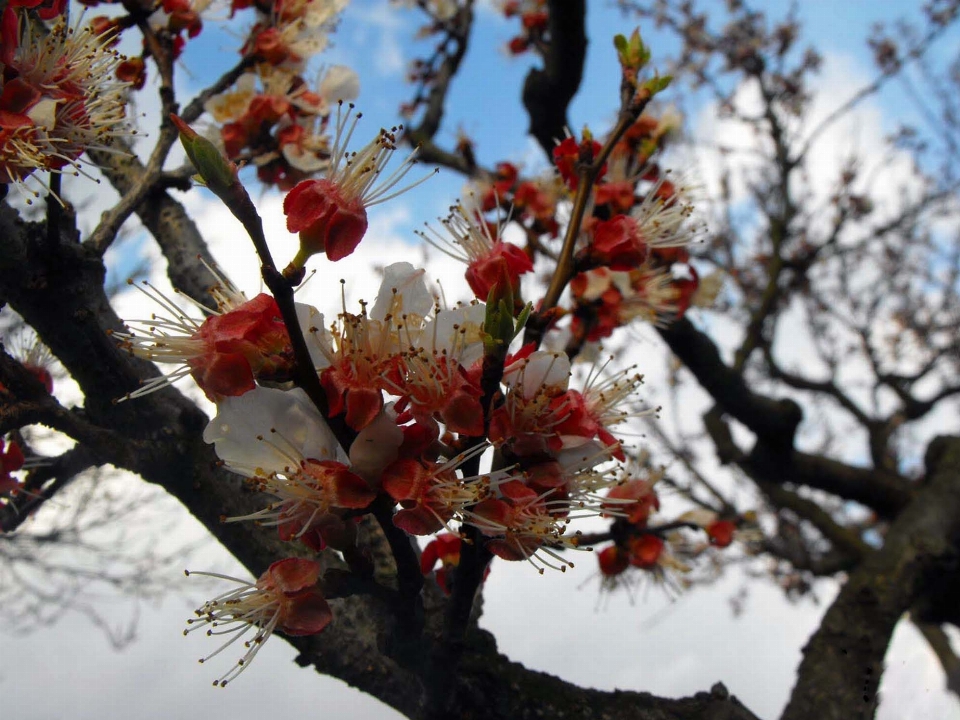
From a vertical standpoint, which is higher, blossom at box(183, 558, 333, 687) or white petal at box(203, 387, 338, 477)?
white petal at box(203, 387, 338, 477)

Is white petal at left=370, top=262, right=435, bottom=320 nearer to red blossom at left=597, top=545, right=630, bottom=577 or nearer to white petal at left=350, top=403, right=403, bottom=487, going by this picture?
white petal at left=350, top=403, right=403, bottom=487

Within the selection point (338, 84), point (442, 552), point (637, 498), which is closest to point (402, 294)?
point (442, 552)

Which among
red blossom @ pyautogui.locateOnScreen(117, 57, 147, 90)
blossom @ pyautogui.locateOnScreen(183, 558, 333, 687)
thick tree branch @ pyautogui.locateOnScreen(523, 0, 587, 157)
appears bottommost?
blossom @ pyautogui.locateOnScreen(183, 558, 333, 687)

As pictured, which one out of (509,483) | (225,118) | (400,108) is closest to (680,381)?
(400,108)

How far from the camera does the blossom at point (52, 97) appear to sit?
117 cm

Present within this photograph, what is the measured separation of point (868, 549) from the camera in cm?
408

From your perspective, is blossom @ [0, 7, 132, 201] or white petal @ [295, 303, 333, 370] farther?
blossom @ [0, 7, 132, 201]

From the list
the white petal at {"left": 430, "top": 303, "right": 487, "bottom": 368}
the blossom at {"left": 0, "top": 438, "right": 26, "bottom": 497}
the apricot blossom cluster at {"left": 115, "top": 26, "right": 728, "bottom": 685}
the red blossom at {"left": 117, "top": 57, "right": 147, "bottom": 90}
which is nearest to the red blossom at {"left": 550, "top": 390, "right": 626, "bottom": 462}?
the apricot blossom cluster at {"left": 115, "top": 26, "right": 728, "bottom": 685}

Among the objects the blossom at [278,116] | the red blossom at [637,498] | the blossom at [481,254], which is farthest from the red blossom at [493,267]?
the blossom at [278,116]

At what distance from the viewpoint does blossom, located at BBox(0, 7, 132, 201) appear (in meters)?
1.17

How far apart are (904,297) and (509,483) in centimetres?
804

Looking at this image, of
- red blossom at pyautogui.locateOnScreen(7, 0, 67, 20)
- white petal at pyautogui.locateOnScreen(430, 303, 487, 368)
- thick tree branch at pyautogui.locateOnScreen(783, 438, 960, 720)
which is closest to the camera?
white petal at pyautogui.locateOnScreen(430, 303, 487, 368)

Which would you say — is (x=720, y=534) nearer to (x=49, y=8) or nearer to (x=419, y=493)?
(x=419, y=493)

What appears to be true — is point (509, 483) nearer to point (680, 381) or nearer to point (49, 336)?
point (49, 336)
